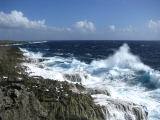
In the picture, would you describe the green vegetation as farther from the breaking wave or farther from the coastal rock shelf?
the breaking wave

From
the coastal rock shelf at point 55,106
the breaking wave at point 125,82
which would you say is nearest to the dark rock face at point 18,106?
the coastal rock shelf at point 55,106

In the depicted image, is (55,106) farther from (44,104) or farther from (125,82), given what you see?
(125,82)

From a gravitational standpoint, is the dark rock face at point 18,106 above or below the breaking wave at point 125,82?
above

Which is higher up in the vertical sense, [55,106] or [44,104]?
[44,104]

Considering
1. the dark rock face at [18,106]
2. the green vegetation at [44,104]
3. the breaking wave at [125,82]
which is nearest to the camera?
the dark rock face at [18,106]

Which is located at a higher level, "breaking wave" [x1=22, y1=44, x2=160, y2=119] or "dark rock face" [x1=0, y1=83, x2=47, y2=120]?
"dark rock face" [x1=0, y1=83, x2=47, y2=120]

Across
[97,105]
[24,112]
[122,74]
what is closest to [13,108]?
[24,112]

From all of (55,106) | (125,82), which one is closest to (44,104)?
(55,106)

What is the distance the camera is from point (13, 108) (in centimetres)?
1022

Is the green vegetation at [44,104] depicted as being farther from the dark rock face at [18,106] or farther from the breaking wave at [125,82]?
the breaking wave at [125,82]

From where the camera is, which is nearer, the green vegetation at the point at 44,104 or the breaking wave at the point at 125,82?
the green vegetation at the point at 44,104

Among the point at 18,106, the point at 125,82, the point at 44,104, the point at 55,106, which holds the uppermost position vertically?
the point at 18,106

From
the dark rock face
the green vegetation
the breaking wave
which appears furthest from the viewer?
the breaking wave

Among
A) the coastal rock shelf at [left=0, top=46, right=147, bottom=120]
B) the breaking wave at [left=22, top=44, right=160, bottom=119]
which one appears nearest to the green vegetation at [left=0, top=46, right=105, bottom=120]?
the coastal rock shelf at [left=0, top=46, right=147, bottom=120]
